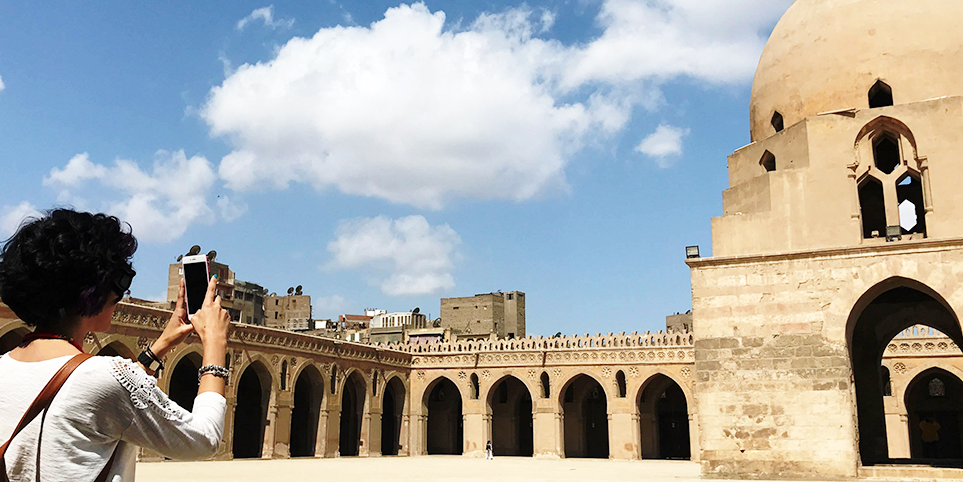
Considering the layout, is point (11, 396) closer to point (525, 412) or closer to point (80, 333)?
point (80, 333)

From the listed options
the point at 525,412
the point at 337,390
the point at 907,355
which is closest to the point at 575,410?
the point at 525,412

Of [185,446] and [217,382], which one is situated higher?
[217,382]

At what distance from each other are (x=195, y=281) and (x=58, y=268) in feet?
1.45

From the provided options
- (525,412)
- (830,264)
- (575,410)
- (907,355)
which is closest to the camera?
(830,264)

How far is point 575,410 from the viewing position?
32.1 meters

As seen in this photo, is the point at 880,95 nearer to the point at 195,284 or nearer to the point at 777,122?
the point at 777,122

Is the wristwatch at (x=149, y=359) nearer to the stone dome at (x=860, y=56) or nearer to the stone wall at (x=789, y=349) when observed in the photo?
the stone wall at (x=789, y=349)

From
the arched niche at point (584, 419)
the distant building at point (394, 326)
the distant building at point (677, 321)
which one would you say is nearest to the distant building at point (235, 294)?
the distant building at point (394, 326)

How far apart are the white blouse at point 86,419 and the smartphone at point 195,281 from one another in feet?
1.53

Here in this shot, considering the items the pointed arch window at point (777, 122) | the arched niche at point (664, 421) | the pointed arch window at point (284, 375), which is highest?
the pointed arch window at point (777, 122)

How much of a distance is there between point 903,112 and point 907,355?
14881 mm

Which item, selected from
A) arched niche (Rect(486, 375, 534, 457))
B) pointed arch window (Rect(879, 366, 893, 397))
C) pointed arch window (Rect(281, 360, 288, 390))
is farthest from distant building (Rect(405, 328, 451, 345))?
pointed arch window (Rect(879, 366, 893, 397))

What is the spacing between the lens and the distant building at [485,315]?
4244 centimetres

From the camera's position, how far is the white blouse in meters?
1.70
